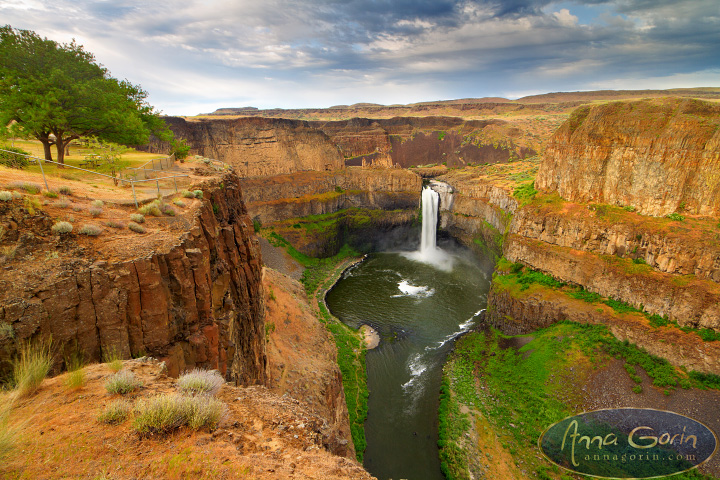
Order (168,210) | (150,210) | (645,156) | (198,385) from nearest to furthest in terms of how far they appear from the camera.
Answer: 1. (198,385)
2. (150,210)
3. (168,210)
4. (645,156)

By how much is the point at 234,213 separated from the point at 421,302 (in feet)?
94.4

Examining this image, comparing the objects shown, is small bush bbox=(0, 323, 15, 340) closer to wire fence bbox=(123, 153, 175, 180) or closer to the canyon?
the canyon

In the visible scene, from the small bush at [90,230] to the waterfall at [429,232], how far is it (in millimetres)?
50708

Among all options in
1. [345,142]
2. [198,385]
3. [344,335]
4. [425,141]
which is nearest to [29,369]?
[198,385]

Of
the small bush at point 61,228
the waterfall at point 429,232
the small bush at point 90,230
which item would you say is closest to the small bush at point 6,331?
the small bush at point 61,228

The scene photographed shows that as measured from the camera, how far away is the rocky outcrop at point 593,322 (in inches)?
918

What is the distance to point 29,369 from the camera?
6.82 m

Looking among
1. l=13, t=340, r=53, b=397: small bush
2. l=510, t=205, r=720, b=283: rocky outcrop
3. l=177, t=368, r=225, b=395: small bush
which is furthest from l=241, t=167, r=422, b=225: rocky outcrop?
l=177, t=368, r=225, b=395: small bush

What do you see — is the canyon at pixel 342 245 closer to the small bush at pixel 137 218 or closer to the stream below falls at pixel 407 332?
the small bush at pixel 137 218

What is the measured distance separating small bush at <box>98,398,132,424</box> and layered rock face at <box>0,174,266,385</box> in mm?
3322

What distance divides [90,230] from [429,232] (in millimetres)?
55503

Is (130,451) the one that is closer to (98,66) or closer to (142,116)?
(98,66)

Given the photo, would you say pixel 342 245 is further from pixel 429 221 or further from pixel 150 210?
pixel 150 210

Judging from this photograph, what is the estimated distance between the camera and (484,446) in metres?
22.1
